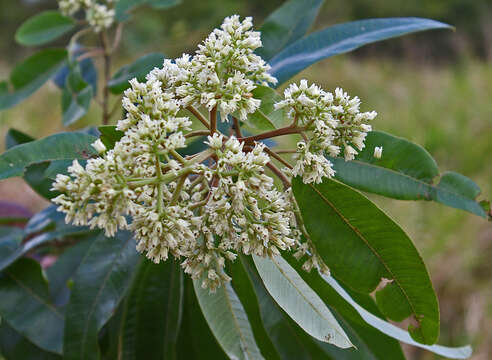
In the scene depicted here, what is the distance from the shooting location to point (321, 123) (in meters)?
0.75

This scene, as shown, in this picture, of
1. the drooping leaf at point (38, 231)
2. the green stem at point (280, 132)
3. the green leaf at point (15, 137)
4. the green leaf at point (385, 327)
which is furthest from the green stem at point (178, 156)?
the green leaf at point (15, 137)

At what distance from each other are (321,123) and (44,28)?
130cm

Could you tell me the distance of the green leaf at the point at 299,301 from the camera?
0.78 metres

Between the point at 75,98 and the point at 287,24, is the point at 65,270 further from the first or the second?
the point at 287,24

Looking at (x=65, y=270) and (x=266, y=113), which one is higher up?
(x=266, y=113)

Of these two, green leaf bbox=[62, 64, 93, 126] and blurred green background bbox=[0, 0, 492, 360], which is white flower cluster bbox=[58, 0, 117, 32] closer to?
green leaf bbox=[62, 64, 93, 126]

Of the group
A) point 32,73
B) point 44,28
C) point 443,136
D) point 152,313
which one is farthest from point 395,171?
point 443,136

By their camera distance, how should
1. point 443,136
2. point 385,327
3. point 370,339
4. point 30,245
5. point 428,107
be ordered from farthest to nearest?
point 428,107 → point 443,136 → point 30,245 → point 370,339 → point 385,327

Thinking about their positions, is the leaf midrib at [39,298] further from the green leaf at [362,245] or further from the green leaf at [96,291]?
the green leaf at [362,245]

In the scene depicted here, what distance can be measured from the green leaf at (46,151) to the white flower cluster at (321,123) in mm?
350

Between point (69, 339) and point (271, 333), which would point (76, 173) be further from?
point (271, 333)

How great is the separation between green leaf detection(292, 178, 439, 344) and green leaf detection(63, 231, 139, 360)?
46cm

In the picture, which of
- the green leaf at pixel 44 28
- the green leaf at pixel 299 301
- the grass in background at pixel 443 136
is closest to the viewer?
the green leaf at pixel 299 301

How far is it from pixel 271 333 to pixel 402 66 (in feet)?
23.9
